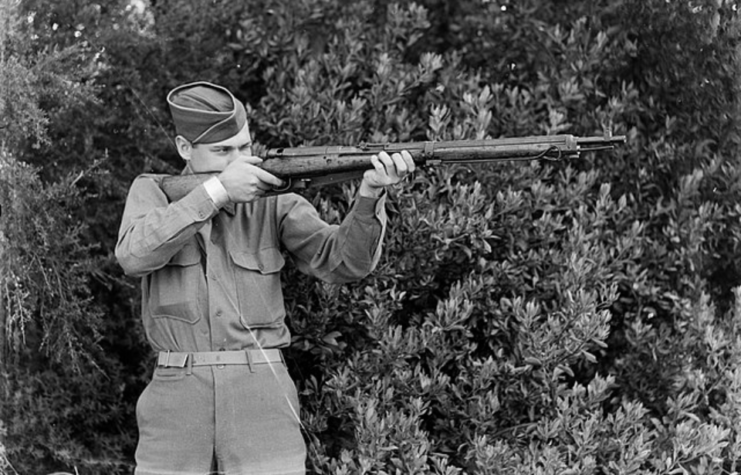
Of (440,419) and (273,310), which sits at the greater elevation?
(273,310)

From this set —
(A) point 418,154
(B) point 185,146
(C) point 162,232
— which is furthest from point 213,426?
(A) point 418,154

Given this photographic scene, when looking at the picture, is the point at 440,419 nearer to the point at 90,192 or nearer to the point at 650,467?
the point at 650,467

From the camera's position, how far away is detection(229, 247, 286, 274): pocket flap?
15.2 feet

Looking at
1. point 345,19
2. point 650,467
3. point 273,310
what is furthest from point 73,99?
point 650,467

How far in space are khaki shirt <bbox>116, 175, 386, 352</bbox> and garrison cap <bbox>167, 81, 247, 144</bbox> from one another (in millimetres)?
305

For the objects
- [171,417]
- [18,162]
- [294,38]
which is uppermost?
[294,38]

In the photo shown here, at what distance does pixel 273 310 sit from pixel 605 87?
2.77 metres

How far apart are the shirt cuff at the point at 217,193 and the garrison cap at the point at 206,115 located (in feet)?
1.23

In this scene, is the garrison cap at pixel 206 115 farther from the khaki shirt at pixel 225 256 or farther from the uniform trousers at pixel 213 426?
the uniform trousers at pixel 213 426

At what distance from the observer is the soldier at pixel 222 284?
4406mm

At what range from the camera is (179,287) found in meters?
4.54

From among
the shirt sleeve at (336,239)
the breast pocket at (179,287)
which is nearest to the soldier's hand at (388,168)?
the shirt sleeve at (336,239)

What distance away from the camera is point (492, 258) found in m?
5.78

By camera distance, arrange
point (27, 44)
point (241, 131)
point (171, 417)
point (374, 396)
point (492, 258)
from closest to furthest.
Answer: point (171, 417) → point (241, 131) → point (374, 396) → point (492, 258) → point (27, 44)
